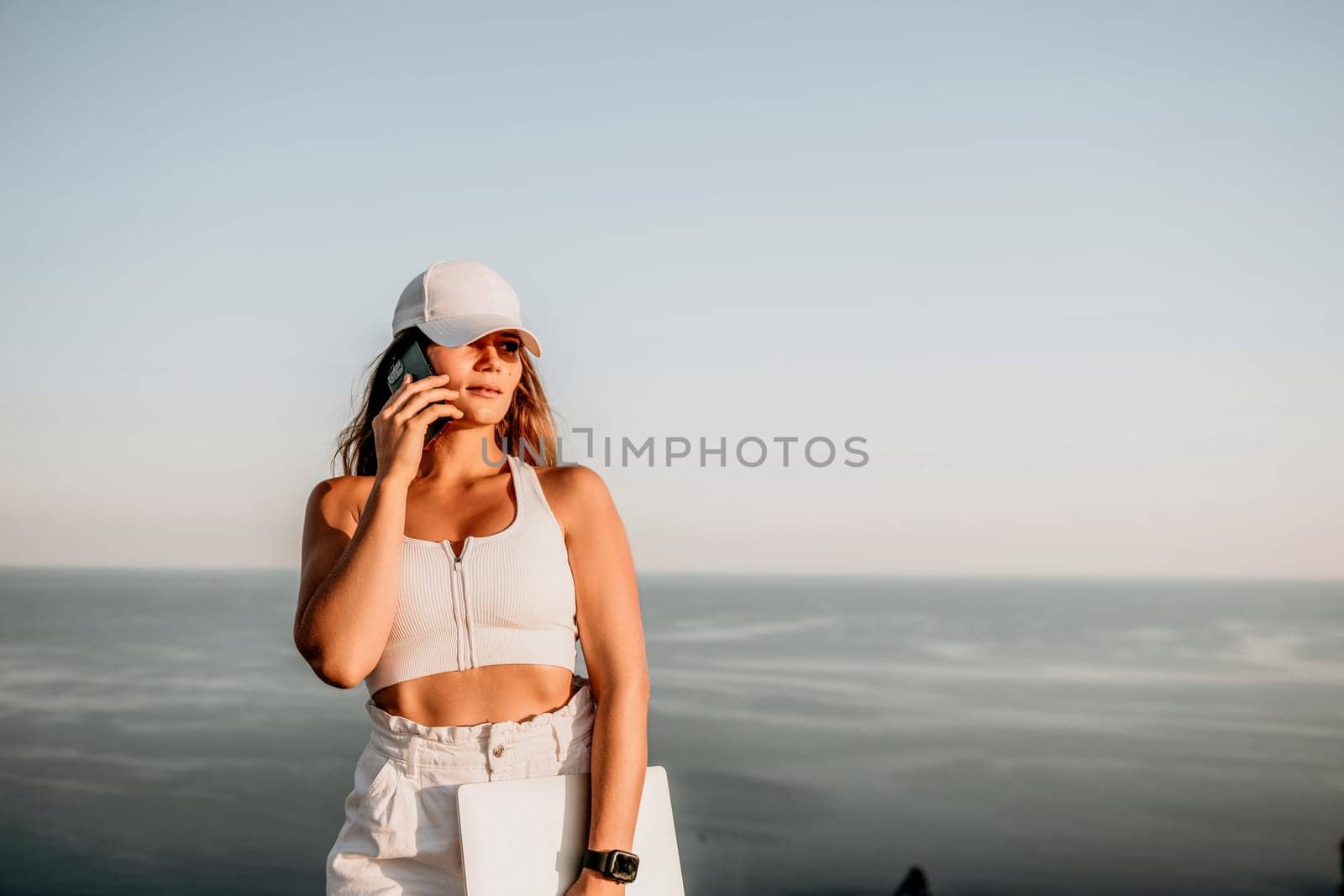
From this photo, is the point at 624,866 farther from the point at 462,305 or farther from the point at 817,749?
the point at 817,749

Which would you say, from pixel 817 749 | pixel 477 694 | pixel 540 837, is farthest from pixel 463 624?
pixel 817 749

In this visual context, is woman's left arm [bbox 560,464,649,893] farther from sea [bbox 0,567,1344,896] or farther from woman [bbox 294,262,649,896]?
sea [bbox 0,567,1344,896]

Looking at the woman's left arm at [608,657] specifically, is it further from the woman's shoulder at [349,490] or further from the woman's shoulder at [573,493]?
the woman's shoulder at [349,490]

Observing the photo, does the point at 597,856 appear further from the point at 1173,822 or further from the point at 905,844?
the point at 1173,822

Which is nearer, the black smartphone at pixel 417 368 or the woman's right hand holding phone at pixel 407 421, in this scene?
the woman's right hand holding phone at pixel 407 421

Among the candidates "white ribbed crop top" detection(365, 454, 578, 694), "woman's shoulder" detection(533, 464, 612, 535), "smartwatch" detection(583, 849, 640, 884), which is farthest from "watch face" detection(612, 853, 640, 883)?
"woman's shoulder" detection(533, 464, 612, 535)

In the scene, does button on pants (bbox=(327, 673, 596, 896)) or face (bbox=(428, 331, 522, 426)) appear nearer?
button on pants (bbox=(327, 673, 596, 896))

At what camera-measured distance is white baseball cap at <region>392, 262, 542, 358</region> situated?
1.95 meters

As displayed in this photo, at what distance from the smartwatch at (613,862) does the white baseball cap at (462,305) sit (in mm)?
808

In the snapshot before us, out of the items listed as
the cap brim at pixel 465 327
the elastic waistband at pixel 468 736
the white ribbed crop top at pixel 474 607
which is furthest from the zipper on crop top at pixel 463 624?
the cap brim at pixel 465 327

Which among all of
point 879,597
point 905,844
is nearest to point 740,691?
point 905,844

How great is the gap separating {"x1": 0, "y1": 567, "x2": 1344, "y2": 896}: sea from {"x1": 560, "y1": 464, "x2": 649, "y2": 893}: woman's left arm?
610 centimetres

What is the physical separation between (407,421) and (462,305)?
0.22 meters

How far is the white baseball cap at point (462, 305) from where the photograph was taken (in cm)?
195
